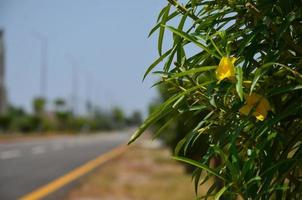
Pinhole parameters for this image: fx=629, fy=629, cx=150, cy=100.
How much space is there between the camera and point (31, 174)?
48.7 ft

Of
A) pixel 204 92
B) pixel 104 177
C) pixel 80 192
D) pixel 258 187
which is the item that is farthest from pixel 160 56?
pixel 104 177

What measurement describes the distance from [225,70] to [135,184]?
11.1 metres

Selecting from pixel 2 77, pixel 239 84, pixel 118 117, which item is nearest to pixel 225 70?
pixel 239 84

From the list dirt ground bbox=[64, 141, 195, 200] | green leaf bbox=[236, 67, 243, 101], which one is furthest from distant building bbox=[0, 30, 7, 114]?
green leaf bbox=[236, 67, 243, 101]

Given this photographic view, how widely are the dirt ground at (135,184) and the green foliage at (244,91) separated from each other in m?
7.90

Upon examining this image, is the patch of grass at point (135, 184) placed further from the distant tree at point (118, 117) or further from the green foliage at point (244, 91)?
the distant tree at point (118, 117)

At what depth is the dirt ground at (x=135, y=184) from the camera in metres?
10.4

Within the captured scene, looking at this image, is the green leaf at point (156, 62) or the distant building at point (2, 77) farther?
the distant building at point (2, 77)

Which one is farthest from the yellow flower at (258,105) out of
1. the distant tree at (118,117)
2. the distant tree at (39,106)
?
the distant tree at (118,117)

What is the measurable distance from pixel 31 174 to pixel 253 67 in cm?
1375

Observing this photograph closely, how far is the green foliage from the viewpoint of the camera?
1.44 m

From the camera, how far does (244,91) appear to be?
1.45 meters

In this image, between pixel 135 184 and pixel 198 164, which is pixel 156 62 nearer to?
pixel 198 164

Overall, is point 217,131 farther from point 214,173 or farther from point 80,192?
point 80,192
